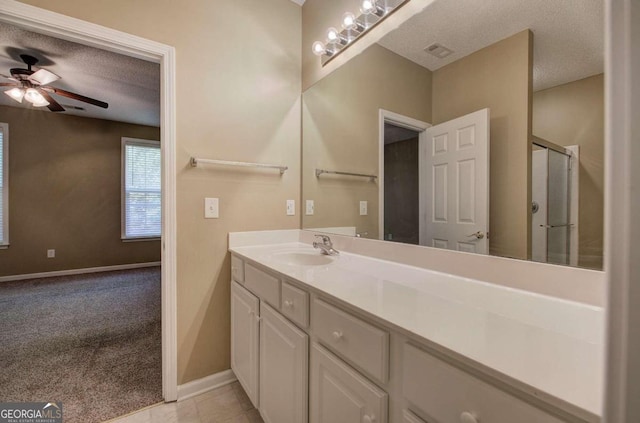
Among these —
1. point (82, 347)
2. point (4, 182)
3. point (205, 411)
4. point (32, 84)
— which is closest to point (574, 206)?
point (205, 411)

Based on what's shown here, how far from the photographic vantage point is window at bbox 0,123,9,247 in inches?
147

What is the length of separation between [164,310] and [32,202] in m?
4.02

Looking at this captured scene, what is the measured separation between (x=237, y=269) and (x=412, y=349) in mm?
1244

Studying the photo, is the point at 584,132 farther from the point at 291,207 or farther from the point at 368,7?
the point at 291,207

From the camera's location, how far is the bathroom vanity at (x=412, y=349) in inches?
19.2

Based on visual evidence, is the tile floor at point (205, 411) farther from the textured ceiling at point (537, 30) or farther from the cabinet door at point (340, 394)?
the textured ceiling at point (537, 30)

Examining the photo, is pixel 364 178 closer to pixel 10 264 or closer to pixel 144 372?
pixel 144 372

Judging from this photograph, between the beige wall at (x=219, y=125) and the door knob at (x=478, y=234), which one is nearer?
the door knob at (x=478, y=234)

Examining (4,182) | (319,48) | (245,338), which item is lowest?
(245,338)

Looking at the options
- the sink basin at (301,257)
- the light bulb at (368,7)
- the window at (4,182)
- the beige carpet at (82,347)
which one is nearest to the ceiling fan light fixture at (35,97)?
the window at (4,182)

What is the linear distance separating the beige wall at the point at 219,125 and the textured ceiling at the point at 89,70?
132 centimetres

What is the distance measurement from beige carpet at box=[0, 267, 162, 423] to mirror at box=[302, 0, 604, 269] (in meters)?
1.76

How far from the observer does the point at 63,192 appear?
4.09m

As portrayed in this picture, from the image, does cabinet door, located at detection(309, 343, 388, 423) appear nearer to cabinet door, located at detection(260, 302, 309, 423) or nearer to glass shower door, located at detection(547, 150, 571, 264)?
cabinet door, located at detection(260, 302, 309, 423)
